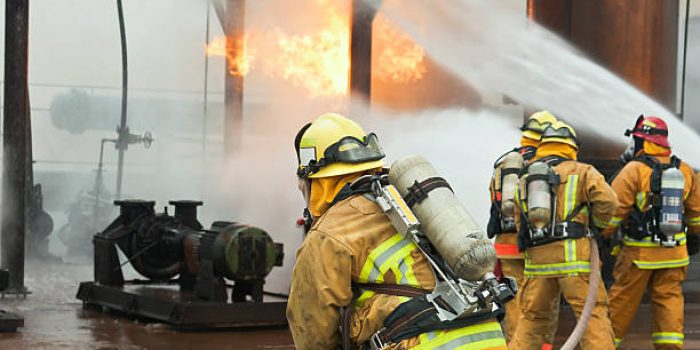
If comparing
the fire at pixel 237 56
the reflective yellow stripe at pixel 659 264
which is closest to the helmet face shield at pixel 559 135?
the reflective yellow stripe at pixel 659 264

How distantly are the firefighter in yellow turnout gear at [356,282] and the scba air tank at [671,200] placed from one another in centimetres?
454

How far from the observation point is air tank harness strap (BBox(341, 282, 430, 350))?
12.0 feet

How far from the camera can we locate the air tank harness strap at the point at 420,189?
12.0ft

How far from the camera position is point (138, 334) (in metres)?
9.35

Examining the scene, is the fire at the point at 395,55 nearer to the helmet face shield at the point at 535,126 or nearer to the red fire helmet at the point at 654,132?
the helmet face shield at the point at 535,126

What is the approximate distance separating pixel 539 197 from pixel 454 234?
3.94 meters

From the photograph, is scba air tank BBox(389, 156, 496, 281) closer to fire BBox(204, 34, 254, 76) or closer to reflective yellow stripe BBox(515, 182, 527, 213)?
reflective yellow stripe BBox(515, 182, 527, 213)

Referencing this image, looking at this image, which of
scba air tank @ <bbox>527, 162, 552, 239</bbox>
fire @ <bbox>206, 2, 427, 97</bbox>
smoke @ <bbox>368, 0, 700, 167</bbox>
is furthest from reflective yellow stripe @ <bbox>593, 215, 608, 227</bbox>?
fire @ <bbox>206, 2, 427, 97</bbox>

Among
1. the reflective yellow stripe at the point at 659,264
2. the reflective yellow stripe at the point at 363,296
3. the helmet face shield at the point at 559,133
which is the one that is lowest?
the reflective yellow stripe at the point at 659,264

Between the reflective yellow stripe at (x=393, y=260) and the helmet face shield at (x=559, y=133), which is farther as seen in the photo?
the helmet face shield at (x=559, y=133)

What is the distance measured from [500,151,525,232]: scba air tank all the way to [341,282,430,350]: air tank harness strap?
4534 millimetres

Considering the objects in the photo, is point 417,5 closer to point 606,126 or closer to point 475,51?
point 475,51

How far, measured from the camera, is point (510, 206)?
8.23m

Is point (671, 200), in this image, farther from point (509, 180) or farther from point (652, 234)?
point (509, 180)
